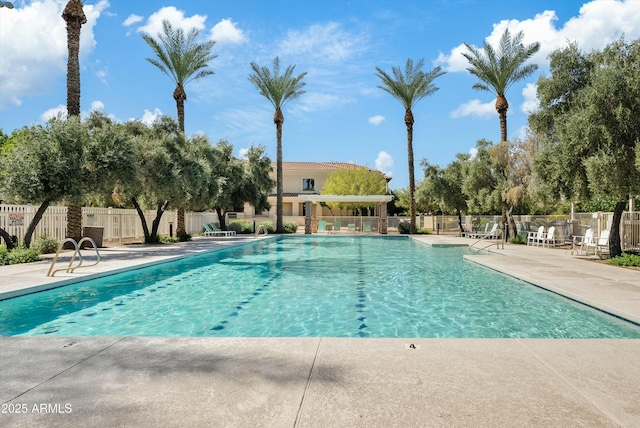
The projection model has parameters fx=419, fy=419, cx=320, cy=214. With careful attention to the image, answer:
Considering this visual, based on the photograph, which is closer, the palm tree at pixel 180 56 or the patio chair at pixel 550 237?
the patio chair at pixel 550 237

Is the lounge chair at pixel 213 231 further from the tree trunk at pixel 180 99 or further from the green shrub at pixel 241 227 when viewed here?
the tree trunk at pixel 180 99

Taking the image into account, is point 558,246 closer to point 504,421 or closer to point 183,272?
point 183,272

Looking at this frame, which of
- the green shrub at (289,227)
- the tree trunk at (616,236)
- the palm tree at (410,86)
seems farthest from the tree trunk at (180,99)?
the tree trunk at (616,236)

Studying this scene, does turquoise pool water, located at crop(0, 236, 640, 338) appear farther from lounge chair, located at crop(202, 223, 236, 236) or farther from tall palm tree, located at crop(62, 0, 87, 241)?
lounge chair, located at crop(202, 223, 236, 236)

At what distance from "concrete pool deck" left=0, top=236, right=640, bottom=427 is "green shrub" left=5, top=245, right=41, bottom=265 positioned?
910cm

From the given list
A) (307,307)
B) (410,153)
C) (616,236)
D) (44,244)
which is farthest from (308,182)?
(307,307)

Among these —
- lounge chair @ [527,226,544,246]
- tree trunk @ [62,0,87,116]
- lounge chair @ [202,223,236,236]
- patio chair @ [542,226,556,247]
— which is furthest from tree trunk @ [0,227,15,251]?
lounge chair @ [527,226,544,246]

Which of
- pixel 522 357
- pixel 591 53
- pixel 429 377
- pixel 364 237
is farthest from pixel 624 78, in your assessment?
pixel 364 237

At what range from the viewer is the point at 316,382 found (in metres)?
3.53

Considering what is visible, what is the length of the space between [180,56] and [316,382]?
24301 millimetres

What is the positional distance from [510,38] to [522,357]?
23969mm

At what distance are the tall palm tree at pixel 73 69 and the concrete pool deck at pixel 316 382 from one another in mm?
13682

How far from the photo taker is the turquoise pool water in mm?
6523

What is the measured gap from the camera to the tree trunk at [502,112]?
78.2 feet
